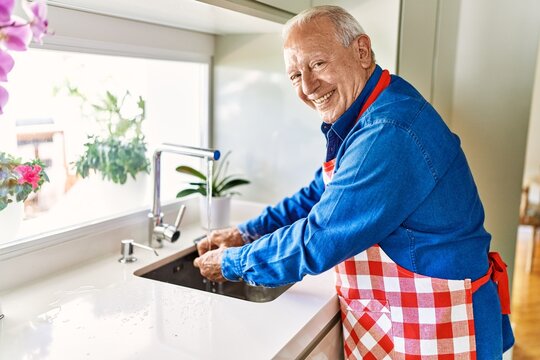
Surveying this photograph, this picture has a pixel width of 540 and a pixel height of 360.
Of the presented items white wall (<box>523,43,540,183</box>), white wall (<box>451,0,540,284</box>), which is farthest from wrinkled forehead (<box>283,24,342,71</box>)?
white wall (<box>523,43,540,183</box>)

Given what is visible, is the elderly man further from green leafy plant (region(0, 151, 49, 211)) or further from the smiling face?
green leafy plant (region(0, 151, 49, 211))

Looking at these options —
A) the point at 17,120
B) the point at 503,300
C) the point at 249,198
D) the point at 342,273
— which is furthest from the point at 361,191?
the point at 249,198

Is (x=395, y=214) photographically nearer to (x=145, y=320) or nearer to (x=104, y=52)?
(x=145, y=320)

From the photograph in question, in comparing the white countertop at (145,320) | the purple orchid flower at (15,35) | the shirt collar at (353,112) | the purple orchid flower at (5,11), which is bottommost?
the white countertop at (145,320)

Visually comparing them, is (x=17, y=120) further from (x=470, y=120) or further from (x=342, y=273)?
(x=470, y=120)

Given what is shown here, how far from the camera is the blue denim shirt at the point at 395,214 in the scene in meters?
0.99

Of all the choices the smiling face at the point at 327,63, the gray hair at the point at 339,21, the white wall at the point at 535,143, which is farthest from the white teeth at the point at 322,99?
the white wall at the point at 535,143

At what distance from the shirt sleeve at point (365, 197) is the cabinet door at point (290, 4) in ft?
1.72

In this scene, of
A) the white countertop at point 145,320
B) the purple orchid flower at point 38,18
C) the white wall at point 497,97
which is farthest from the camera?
the white wall at point 497,97

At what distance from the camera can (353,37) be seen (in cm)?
113

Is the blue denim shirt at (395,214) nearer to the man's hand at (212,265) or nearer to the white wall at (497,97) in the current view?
the man's hand at (212,265)

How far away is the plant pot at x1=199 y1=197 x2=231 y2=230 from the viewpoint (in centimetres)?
173

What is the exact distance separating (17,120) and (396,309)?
3.28 ft

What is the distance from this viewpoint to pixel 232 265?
3.91 feet
